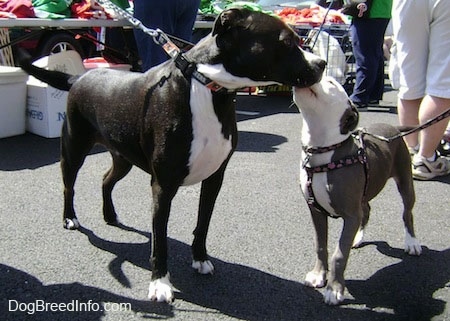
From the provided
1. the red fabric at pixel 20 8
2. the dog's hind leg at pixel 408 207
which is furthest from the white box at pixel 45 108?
the dog's hind leg at pixel 408 207

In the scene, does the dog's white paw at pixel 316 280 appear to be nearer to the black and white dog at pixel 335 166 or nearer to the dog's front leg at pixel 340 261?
the black and white dog at pixel 335 166

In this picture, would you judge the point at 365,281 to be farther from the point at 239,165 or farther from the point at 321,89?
the point at 239,165

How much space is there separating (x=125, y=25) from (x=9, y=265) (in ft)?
12.6

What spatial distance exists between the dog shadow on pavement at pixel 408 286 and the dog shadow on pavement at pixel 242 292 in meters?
0.05

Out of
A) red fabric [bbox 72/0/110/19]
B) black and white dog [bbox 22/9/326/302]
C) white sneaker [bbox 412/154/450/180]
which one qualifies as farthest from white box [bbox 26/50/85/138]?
white sneaker [bbox 412/154/450/180]

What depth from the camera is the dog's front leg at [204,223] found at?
278 cm

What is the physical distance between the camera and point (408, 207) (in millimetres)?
2990

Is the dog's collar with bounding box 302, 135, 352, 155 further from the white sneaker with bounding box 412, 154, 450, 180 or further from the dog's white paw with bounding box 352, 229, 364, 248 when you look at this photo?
the white sneaker with bounding box 412, 154, 450, 180

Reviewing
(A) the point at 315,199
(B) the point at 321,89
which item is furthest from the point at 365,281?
(B) the point at 321,89

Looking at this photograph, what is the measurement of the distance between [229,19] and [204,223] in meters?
1.12

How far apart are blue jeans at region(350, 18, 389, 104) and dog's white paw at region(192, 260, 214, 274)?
4.78m

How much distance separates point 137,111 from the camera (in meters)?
2.55

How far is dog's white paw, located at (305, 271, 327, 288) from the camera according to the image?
269cm

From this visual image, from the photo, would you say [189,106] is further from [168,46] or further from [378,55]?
[378,55]
